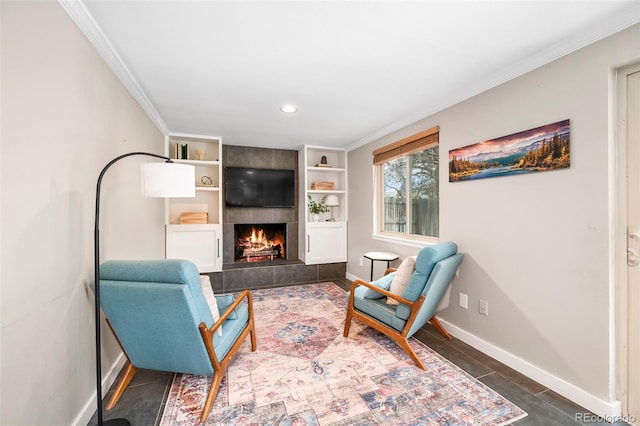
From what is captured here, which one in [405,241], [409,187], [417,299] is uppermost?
[409,187]

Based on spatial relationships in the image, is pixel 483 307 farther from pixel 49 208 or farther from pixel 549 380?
pixel 49 208

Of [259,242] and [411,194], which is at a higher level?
[411,194]

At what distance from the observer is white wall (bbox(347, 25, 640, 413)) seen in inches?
65.7

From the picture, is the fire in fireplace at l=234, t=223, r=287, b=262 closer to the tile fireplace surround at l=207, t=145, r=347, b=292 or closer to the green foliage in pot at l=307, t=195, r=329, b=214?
the tile fireplace surround at l=207, t=145, r=347, b=292

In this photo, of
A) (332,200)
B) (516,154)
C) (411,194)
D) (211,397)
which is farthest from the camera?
(332,200)

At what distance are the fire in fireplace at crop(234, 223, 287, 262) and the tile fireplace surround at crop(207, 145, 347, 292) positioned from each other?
0.13 meters

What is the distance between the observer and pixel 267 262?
15.4 ft

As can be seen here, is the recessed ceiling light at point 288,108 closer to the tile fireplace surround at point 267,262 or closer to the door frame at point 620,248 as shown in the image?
the tile fireplace surround at point 267,262

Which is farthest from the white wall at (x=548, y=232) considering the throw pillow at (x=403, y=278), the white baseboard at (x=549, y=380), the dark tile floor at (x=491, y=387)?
the throw pillow at (x=403, y=278)

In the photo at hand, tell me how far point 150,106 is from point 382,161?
293 centimetres

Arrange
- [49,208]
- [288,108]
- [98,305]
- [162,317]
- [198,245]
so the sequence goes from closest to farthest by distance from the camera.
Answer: [49,208] → [98,305] → [162,317] → [288,108] → [198,245]

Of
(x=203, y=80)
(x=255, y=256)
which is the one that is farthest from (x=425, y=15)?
(x=255, y=256)

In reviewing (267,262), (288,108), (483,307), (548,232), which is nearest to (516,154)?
(548,232)

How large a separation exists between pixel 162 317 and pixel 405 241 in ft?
9.02
